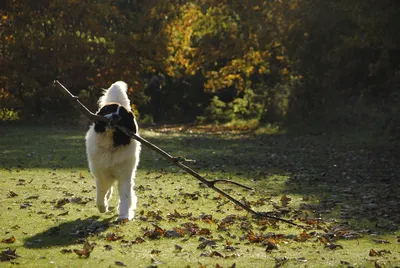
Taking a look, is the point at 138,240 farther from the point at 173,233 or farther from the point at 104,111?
the point at 104,111

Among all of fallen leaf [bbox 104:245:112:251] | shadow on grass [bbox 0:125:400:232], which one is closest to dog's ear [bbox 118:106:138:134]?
shadow on grass [bbox 0:125:400:232]

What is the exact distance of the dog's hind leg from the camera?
34.4ft

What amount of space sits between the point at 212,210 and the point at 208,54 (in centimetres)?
2806

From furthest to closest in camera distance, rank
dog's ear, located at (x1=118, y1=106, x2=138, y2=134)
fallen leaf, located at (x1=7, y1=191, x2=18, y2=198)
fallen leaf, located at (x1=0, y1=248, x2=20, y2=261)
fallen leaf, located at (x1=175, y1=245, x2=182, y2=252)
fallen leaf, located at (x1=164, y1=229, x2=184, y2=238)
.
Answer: fallen leaf, located at (x1=7, y1=191, x2=18, y2=198)
dog's ear, located at (x1=118, y1=106, x2=138, y2=134)
fallen leaf, located at (x1=164, y1=229, x2=184, y2=238)
fallen leaf, located at (x1=175, y1=245, x2=182, y2=252)
fallen leaf, located at (x1=0, y1=248, x2=20, y2=261)

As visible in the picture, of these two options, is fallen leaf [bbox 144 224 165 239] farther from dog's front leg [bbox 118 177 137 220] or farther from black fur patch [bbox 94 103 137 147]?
black fur patch [bbox 94 103 137 147]

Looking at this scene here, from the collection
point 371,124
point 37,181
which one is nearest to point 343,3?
point 371,124

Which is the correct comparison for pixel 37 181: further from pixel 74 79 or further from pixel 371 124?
pixel 74 79

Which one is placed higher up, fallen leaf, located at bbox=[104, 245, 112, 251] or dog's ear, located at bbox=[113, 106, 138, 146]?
dog's ear, located at bbox=[113, 106, 138, 146]

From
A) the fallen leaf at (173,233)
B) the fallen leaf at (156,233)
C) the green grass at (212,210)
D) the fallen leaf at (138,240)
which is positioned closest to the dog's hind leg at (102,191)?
the green grass at (212,210)

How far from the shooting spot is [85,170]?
16.8 meters

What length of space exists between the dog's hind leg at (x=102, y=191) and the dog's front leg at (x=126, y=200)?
228 mm

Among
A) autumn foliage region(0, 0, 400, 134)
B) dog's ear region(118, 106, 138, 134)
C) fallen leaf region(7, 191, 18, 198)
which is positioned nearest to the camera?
dog's ear region(118, 106, 138, 134)

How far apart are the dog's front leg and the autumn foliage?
621 inches

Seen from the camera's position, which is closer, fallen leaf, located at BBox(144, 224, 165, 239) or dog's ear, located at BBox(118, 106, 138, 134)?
fallen leaf, located at BBox(144, 224, 165, 239)
